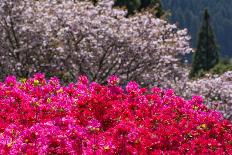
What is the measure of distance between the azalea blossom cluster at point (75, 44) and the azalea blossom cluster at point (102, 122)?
31.2 feet

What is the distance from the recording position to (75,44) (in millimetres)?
19656

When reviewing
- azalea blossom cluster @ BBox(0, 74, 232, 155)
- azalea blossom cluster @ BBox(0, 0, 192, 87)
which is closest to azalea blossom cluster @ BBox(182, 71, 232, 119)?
azalea blossom cluster @ BBox(0, 0, 192, 87)

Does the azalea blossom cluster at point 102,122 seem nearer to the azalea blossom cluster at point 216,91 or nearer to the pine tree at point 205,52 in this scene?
the azalea blossom cluster at point 216,91

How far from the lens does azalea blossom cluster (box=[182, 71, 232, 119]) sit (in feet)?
69.2

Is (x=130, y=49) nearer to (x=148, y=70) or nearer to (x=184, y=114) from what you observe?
(x=148, y=70)

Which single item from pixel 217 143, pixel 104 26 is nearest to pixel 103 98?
pixel 217 143

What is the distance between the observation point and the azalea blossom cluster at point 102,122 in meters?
7.04

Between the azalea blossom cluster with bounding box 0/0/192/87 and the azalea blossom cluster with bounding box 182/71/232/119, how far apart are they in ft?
6.59

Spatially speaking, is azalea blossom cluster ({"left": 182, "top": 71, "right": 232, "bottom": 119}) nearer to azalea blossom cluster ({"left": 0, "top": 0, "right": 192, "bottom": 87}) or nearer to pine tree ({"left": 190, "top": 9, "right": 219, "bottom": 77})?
azalea blossom cluster ({"left": 0, "top": 0, "right": 192, "bottom": 87})

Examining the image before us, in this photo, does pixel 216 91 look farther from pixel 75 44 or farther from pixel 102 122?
pixel 102 122

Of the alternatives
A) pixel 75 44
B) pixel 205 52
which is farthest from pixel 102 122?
pixel 205 52

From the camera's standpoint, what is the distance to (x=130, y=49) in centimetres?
1991

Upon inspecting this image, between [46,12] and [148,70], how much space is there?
4.15 meters

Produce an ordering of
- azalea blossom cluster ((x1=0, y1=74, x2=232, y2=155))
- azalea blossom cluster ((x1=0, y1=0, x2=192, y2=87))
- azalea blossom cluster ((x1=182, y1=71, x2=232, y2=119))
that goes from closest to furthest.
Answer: azalea blossom cluster ((x1=0, y1=74, x2=232, y2=155)), azalea blossom cluster ((x1=0, y1=0, x2=192, y2=87)), azalea blossom cluster ((x1=182, y1=71, x2=232, y2=119))
